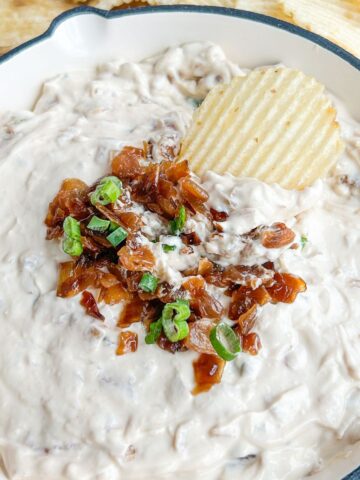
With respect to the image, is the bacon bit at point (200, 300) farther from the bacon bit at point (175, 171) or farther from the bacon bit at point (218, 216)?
the bacon bit at point (175, 171)

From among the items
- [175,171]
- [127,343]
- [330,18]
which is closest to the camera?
[127,343]

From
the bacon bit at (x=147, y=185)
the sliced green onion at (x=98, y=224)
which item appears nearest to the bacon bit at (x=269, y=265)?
the bacon bit at (x=147, y=185)

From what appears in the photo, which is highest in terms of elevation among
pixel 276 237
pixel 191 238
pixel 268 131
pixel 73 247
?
pixel 268 131

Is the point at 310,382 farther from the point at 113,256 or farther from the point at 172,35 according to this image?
the point at 172,35

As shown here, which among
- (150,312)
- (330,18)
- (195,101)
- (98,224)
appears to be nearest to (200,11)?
(195,101)

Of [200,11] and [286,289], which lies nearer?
[286,289]

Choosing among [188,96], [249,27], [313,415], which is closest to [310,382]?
[313,415]

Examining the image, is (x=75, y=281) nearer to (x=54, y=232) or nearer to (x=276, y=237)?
(x=54, y=232)
